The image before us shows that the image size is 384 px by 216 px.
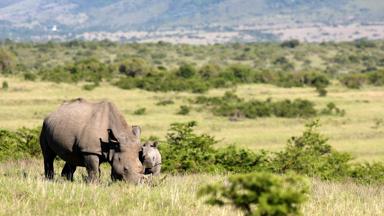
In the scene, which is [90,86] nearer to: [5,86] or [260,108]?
[5,86]

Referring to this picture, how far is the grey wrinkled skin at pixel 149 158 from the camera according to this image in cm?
1203

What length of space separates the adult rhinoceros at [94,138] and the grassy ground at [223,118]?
1504 centimetres

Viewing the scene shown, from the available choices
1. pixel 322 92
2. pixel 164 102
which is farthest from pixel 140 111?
pixel 322 92

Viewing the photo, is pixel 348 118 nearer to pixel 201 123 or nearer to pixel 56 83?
pixel 201 123

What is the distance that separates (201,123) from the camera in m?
36.1

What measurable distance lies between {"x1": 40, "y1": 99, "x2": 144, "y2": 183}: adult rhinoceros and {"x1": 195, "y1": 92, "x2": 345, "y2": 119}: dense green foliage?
2620cm

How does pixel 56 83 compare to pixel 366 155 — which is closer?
pixel 366 155

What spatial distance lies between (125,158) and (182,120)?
24398mm

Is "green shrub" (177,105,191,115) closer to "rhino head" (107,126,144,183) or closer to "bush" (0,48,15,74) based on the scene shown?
"bush" (0,48,15,74)

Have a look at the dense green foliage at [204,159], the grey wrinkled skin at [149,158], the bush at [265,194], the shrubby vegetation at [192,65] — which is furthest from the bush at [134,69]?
the bush at [265,194]

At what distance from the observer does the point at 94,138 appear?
12.2m

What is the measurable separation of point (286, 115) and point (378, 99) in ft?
33.5

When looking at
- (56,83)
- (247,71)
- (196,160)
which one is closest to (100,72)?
(56,83)

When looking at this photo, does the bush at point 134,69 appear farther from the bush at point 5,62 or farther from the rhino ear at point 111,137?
the rhino ear at point 111,137
